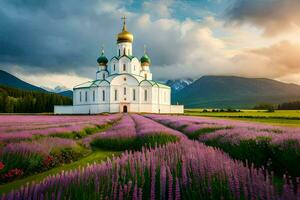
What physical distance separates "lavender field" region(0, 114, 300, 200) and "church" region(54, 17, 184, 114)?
82.0 meters

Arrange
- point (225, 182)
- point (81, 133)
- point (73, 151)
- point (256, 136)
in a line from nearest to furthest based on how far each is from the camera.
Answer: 1. point (225, 182)
2. point (256, 136)
3. point (73, 151)
4. point (81, 133)

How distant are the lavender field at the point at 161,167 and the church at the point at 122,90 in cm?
8201

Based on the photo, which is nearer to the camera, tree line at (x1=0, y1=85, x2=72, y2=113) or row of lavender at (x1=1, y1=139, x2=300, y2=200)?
row of lavender at (x1=1, y1=139, x2=300, y2=200)

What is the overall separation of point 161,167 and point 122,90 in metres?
99.8

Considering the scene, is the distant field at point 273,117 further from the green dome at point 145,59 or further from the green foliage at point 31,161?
the green dome at point 145,59

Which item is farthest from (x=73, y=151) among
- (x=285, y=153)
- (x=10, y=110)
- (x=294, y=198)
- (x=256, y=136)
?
(x=10, y=110)

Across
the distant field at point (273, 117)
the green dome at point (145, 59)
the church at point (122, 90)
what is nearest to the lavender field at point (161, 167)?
the distant field at point (273, 117)

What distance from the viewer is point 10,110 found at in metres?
114

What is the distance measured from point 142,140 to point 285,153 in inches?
270

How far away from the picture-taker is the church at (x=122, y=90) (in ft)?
337

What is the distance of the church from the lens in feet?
337

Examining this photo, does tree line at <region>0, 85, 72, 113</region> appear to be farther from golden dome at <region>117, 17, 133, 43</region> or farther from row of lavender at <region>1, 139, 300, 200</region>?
row of lavender at <region>1, 139, 300, 200</region>

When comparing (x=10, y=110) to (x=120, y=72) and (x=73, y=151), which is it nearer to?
(x=120, y=72)

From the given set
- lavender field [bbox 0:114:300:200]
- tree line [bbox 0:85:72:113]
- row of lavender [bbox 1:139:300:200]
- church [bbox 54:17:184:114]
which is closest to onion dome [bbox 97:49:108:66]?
church [bbox 54:17:184:114]
